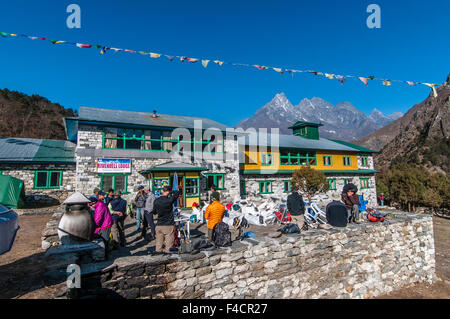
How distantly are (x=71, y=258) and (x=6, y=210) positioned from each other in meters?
1.56

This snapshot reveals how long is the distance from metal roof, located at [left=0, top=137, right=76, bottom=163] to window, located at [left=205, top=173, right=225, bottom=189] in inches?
378

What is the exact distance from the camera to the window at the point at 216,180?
16.4m

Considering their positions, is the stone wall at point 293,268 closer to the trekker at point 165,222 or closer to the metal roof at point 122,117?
the trekker at point 165,222

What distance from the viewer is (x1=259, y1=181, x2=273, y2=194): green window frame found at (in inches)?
804

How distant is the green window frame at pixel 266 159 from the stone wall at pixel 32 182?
15149 millimetres

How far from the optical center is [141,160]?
14.5 metres

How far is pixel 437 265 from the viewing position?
11109mm

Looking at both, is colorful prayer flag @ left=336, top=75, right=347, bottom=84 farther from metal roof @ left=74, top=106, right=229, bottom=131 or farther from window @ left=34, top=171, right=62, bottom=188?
window @ left=34, top=171, right=62, bottom=188

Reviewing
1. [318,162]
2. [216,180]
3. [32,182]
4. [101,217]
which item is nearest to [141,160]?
[216,180]

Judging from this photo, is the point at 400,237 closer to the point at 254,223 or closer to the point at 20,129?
the point at 254,223

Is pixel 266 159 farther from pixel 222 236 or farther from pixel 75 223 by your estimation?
pixel 75 223

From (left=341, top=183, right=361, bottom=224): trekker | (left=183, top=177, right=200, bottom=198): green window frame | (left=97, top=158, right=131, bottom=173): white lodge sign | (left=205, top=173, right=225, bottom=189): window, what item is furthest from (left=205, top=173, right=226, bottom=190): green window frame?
(left=341, top=183, right=361, bottom=224): trekker

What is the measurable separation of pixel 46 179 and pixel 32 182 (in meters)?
0.74
